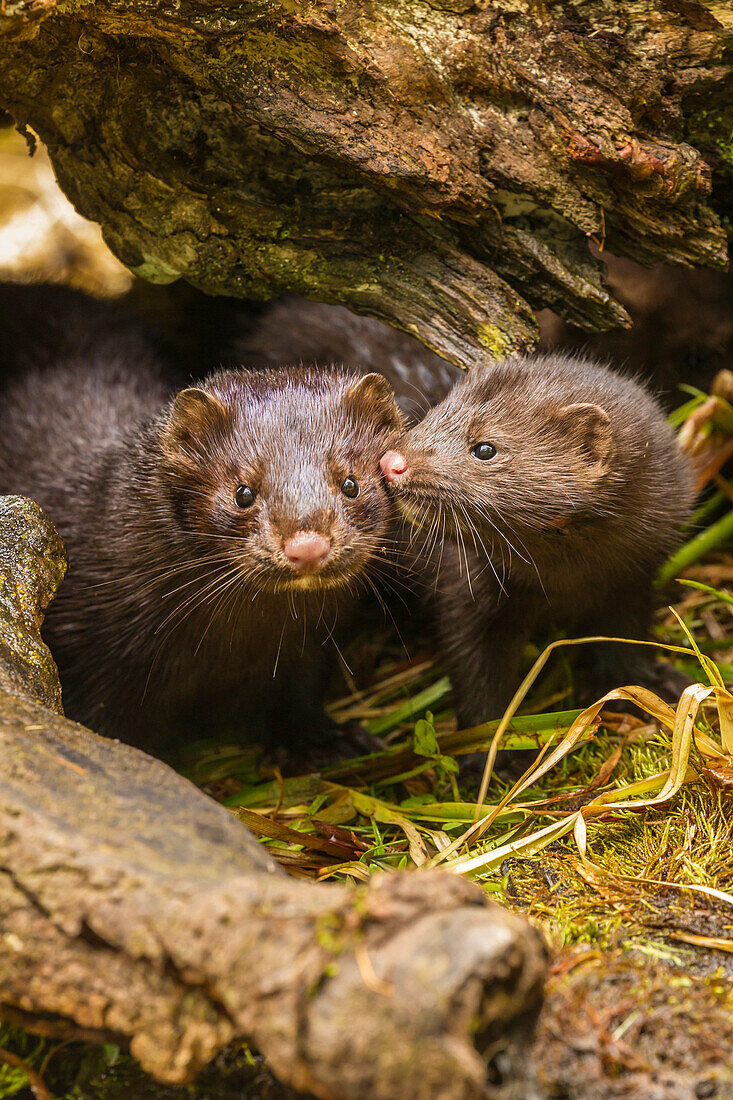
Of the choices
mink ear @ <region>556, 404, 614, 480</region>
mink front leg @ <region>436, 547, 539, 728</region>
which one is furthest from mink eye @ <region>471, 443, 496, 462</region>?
mink front leg @ <region>436, 547, 539, 728</region>

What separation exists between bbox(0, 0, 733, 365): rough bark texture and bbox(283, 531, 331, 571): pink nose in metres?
1.47

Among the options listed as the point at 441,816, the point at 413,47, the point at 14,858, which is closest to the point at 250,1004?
the point at 14,858

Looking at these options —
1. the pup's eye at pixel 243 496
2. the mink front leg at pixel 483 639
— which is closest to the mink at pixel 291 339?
the mink front leg at pixel 483 639

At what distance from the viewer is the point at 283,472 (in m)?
3.57

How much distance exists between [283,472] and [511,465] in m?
0.95

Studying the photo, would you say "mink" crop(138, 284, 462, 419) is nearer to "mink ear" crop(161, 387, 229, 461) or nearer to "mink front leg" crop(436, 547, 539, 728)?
"mink front leg" crop(436, 547, 539, 728)

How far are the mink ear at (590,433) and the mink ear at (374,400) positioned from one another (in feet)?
2.38

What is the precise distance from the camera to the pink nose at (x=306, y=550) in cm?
326

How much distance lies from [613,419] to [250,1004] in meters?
2.83

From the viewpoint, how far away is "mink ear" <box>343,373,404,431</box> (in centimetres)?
397

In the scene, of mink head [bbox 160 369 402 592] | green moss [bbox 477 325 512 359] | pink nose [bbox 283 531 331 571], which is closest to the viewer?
pink nose [bbox 283 531 331 571]

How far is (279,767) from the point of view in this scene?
480 cm

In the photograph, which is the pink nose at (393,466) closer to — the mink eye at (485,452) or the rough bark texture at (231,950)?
the mink eye at (485,452)

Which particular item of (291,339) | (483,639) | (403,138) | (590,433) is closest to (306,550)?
(590,433)
